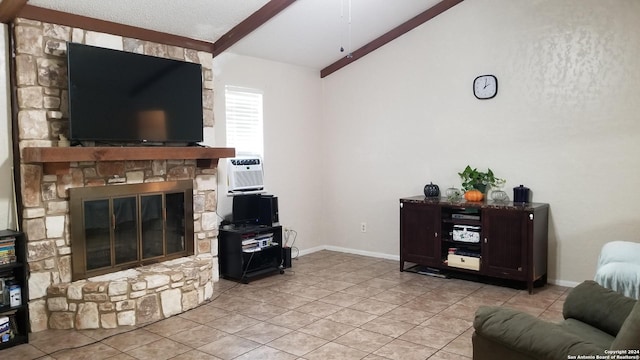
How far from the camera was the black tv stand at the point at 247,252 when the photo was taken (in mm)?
4770

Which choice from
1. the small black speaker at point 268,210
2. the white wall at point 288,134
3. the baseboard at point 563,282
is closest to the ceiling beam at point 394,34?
the white wall at point 288,134

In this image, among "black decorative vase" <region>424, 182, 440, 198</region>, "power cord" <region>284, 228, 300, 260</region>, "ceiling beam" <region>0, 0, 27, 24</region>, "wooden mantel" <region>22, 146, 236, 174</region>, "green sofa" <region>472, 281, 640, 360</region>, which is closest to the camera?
"green sofa" <region>472, 281, 640, 360</region>

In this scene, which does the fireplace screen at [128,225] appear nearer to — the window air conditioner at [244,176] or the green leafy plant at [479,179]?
the window air conditioner at [244,176]

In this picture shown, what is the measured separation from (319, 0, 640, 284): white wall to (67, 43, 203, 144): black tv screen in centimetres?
236

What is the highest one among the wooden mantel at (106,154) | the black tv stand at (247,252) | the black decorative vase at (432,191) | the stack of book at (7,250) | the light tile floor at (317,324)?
the wooden mantel at (106,154)

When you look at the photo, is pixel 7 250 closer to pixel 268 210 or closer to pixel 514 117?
pixel 268 210

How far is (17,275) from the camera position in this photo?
3398 millimetres

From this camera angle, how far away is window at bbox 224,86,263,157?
519cm

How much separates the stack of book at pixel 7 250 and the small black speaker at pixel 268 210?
232 centimetres

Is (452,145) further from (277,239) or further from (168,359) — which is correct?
(168,359)

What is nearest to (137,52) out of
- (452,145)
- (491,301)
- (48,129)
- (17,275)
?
(48,129)

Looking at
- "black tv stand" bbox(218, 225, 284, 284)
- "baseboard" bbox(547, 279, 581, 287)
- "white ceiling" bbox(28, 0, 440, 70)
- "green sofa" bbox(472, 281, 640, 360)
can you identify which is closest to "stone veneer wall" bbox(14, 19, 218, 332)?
"white ceiling" bbox(28, 0, 440, 70)

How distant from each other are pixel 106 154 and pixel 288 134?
2.56m

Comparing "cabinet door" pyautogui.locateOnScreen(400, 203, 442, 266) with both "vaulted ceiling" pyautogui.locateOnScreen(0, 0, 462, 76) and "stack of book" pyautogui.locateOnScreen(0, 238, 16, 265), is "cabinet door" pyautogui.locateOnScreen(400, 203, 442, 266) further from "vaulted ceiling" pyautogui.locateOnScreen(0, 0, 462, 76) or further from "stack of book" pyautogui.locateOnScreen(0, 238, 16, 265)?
"stack of book" pyautogui.locateOnScreen(0, 238, 16, 265)
